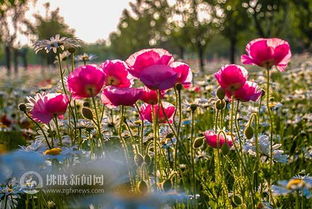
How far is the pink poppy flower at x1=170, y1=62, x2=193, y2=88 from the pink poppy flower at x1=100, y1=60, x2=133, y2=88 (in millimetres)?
190

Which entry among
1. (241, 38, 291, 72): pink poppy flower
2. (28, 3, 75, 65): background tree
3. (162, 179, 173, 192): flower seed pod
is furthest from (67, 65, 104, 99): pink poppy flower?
(28, 3, 75, 65): background tree

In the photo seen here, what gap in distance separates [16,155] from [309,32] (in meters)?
15.2

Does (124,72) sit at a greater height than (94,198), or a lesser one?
greater

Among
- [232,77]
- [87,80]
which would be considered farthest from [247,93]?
[87,80]

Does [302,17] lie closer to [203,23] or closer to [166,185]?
[203,23]

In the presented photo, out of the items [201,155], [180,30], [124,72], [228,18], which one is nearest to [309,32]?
[228,18]

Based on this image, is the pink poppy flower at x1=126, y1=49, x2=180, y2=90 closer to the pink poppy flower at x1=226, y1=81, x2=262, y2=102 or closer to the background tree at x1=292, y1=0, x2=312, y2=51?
the pink poppy flower at x1=226, y1=81, x2=262, y2=102

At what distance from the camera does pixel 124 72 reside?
1561 millimetres

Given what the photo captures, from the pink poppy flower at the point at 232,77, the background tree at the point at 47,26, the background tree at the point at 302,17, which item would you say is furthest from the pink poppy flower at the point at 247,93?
the background tree at the point at 47,26

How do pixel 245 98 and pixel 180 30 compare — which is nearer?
pixel 245 98

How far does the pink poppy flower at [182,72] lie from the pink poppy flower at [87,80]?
0.24 m

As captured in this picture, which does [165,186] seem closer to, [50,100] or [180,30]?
[50,100]

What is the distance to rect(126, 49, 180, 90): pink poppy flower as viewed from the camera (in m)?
1.33

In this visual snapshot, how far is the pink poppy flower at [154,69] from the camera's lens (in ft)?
4.36
